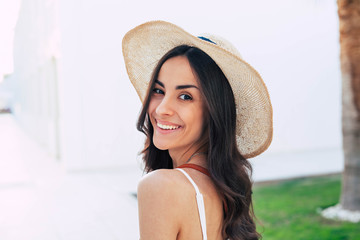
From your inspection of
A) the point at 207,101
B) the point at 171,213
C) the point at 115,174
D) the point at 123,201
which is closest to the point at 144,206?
the point at 171,213

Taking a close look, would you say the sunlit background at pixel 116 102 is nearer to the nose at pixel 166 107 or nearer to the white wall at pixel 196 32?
the white wall at pixel 196 32

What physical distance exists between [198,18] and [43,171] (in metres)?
4.39

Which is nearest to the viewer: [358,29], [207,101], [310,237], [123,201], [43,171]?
[207,101]

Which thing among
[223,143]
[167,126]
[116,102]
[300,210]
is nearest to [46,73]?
[116,102]

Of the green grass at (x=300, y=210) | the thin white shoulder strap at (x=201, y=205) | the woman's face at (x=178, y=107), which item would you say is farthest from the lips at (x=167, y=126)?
the green grass at (x=300, y=210)

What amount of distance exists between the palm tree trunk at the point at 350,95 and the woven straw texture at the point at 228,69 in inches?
141

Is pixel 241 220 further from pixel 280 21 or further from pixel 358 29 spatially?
→ pixel 280 21

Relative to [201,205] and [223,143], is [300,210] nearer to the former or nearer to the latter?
[223,143]

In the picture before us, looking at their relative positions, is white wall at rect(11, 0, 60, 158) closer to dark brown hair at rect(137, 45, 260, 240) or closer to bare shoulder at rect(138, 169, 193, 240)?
dark brown hair at rect(137, 45, 260, 240)

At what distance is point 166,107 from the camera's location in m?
1.30

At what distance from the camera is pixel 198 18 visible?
29.6 feet

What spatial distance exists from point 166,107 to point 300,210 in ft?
14.7

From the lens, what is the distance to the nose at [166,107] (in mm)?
1294

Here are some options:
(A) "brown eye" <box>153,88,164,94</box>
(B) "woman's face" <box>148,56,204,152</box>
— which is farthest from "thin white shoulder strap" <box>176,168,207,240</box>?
(A) "brown eye" <box>153,88,164,94</box>
